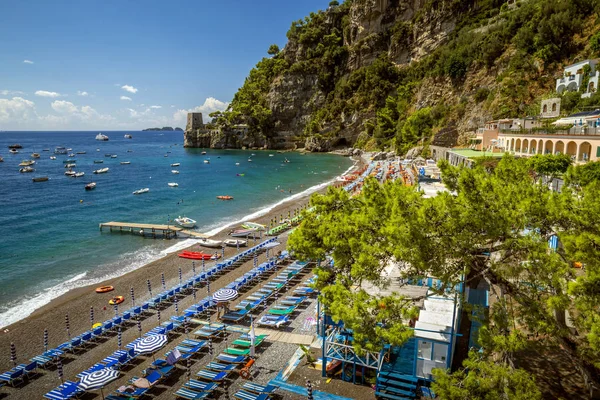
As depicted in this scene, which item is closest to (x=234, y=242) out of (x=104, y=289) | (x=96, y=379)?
(x=104, y=289)

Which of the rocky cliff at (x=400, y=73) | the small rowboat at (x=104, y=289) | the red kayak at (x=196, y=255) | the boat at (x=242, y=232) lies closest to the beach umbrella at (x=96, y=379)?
the small rowboat at (x=104, y=289)

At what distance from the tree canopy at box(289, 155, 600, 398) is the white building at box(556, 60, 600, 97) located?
45.9 meters

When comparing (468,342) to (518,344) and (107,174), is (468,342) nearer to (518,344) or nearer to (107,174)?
(518,344)

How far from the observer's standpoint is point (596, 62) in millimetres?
45281

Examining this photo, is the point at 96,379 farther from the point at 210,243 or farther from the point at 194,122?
the point at 194,122

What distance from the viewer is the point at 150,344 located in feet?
47.1

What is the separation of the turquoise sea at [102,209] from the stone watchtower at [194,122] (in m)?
45.4

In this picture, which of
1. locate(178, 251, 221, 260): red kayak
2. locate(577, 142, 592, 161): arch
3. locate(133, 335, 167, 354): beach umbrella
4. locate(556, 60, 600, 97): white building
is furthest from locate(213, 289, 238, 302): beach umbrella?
locate(556, 60, 600, 97): white building

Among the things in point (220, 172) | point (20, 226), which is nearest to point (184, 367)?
point (20, 226)

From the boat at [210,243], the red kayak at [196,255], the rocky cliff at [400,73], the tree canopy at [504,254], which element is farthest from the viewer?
the rocky cliff at [400,73]

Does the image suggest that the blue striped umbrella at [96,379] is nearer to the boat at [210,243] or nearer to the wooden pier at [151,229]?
the boat at [210,243]

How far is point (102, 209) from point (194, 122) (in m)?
93.9

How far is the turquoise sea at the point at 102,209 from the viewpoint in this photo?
25.6m

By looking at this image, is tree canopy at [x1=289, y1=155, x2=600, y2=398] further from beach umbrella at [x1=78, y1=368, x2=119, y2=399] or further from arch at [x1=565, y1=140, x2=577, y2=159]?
arch at [x1=565, y1=140, x2=577, y2=159]
